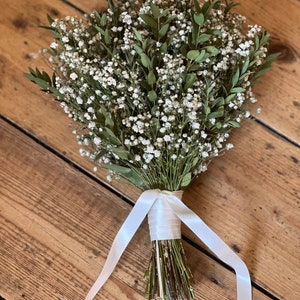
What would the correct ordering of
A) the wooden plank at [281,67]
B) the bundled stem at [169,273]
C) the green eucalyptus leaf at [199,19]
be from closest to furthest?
the green eucalyptus leaf at [199,19], the bundled stem at [169,273], the wooden plank at [281,67]

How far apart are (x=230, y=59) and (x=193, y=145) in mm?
170

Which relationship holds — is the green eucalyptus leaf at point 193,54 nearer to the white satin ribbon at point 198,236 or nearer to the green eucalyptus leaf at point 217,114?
the green eucalyptus leaf at point 217,114

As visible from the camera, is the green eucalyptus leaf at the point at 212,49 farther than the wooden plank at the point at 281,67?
No

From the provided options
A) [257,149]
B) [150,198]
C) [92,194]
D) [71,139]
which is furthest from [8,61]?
[257,149]

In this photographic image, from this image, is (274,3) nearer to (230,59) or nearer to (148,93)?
(230,59)

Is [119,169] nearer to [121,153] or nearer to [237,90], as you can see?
[121,153]

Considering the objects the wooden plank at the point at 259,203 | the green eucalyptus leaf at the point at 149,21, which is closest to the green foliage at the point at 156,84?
the green eucalyptus leaf at the point at 149,21

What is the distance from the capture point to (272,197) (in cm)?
111

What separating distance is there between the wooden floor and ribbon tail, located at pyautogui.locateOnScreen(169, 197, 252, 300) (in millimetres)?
32

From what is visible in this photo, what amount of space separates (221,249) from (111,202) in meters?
0.24

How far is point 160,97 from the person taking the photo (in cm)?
96

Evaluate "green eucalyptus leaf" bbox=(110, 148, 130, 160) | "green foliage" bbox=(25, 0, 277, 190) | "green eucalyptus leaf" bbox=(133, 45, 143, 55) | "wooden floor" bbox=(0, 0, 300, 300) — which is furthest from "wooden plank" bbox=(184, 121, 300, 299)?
"green eucalyptus leaf" bbox=(133, 45, 143, 55)

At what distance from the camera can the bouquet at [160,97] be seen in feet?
3.10

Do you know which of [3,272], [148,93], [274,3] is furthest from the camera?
[274,3]
